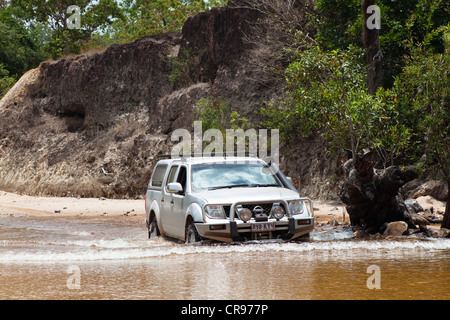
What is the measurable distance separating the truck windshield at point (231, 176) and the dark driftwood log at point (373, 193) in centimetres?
227

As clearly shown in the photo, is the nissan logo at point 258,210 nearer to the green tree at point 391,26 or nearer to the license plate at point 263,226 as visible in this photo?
the license plate at point 263,226

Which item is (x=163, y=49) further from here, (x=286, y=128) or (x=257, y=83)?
(x=286, y=128)

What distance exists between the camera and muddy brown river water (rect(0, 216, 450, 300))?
657cm

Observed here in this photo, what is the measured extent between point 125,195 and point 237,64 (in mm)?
7976

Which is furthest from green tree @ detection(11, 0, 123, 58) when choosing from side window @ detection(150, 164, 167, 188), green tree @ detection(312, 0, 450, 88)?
side window @ detection(150, 164, 167, 188)

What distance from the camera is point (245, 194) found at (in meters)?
10.2

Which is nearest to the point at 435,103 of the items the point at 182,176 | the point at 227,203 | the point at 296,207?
the point at 296,207

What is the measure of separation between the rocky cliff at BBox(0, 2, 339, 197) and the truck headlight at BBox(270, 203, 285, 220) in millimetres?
14192

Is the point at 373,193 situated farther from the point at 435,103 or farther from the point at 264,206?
the point at 264,206

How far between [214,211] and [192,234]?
0.62 m

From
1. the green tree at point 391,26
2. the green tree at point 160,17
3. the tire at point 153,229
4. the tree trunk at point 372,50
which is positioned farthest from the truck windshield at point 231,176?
the green tree at point 160,17

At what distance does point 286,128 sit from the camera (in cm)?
2320
